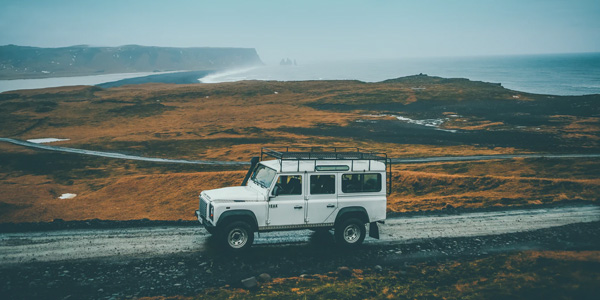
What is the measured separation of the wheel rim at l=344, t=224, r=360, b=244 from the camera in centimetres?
1540

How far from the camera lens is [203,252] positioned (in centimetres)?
1474

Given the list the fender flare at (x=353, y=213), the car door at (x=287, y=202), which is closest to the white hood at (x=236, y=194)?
the car door at (x=287, y=202)

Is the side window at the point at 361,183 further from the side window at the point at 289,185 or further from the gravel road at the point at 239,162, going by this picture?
the gravel road at the point at 239,162

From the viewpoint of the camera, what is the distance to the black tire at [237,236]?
14117 millimetres

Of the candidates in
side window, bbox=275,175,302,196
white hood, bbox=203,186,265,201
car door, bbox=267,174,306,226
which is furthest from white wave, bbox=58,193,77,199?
side window, bbox=275,175,302,196

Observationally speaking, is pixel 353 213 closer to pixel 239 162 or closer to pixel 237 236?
pixel 237 236

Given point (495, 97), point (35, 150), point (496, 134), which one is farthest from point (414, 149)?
point (495, 97)

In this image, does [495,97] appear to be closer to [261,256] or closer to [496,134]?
[496,134]

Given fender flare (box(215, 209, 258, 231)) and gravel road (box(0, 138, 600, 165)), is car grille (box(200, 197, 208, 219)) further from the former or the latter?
gravel road (box(0, 138, 600, 165))

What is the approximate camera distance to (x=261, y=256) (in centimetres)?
1450

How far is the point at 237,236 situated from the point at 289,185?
2537 millimetres

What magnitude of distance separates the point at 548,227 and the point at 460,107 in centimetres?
8488

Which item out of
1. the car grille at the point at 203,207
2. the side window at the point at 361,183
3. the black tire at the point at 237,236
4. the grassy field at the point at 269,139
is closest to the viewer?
the black tire at the point at 237,236

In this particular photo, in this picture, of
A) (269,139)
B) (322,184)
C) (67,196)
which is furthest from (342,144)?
(322,184)
